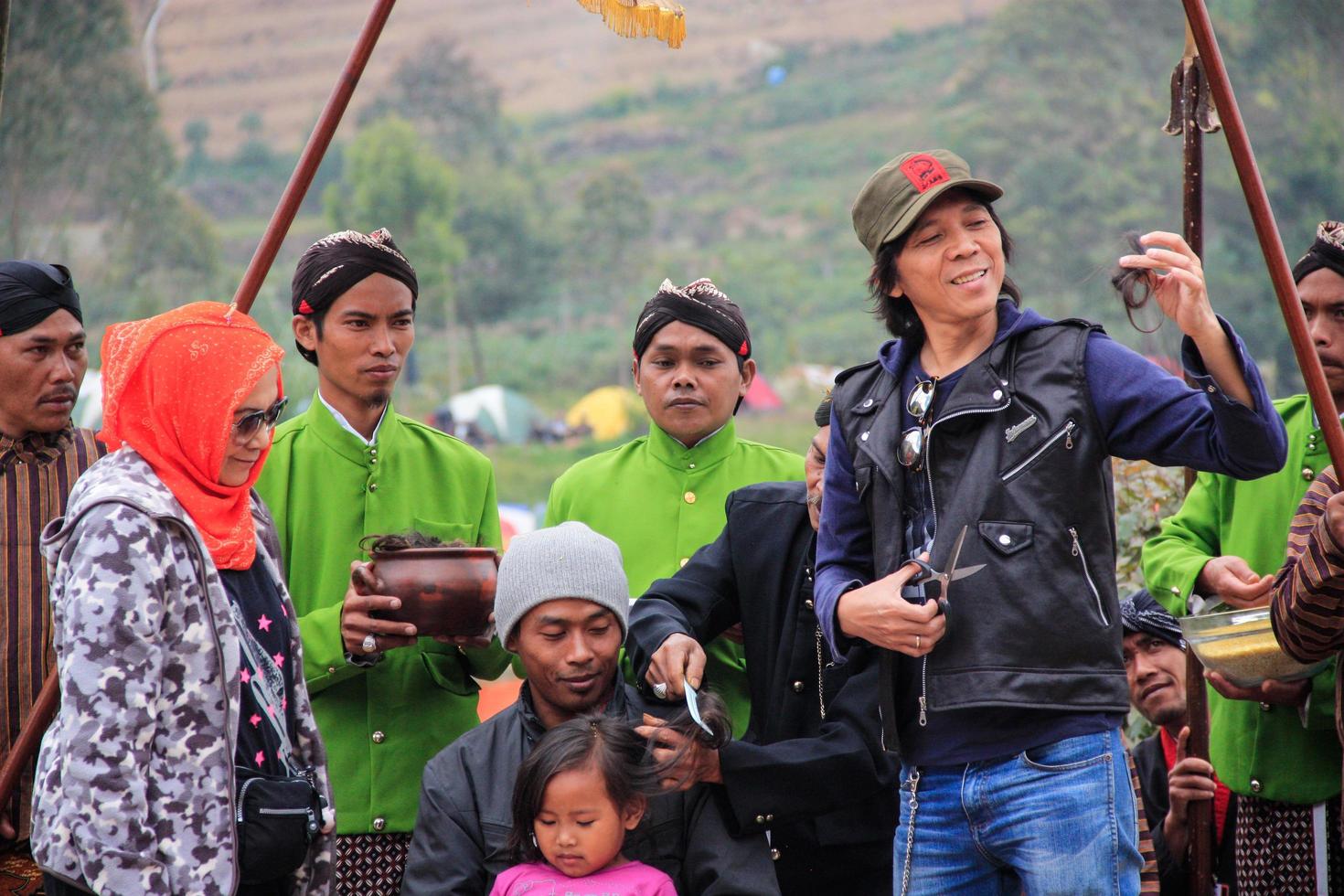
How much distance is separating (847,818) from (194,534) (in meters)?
1.58

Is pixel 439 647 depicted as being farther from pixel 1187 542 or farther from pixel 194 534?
pixel 1187 542

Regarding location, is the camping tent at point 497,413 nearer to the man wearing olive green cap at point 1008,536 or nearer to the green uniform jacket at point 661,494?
the green uniform jacket at point 661,494

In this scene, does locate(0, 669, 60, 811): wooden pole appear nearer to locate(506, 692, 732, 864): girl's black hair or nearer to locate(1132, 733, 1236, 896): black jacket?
locate(506, 692, 732, 864): girl's black hair

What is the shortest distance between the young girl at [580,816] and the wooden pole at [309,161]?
121cm

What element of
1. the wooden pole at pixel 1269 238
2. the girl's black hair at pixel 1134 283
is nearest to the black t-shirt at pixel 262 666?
the girl's black hair at pixel 1134 283

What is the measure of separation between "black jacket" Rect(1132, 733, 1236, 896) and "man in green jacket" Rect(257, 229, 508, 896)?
2.10 metres

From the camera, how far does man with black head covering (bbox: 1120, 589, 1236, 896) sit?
13.9 feet

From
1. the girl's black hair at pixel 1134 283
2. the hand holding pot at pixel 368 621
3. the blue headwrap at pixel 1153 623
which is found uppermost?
the girl's black hair at pixel 1134 283

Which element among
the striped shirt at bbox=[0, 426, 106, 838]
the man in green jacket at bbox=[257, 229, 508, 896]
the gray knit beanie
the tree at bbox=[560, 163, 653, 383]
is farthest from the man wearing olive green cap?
the tree at bbox=[560, 163, 653, 383]

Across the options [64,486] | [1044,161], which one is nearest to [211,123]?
[1044,161]

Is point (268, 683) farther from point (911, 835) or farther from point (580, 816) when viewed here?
point (911, 835)

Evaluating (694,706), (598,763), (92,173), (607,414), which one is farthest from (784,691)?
(92,173)

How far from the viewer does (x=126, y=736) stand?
2.43 m

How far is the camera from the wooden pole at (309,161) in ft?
10.5
